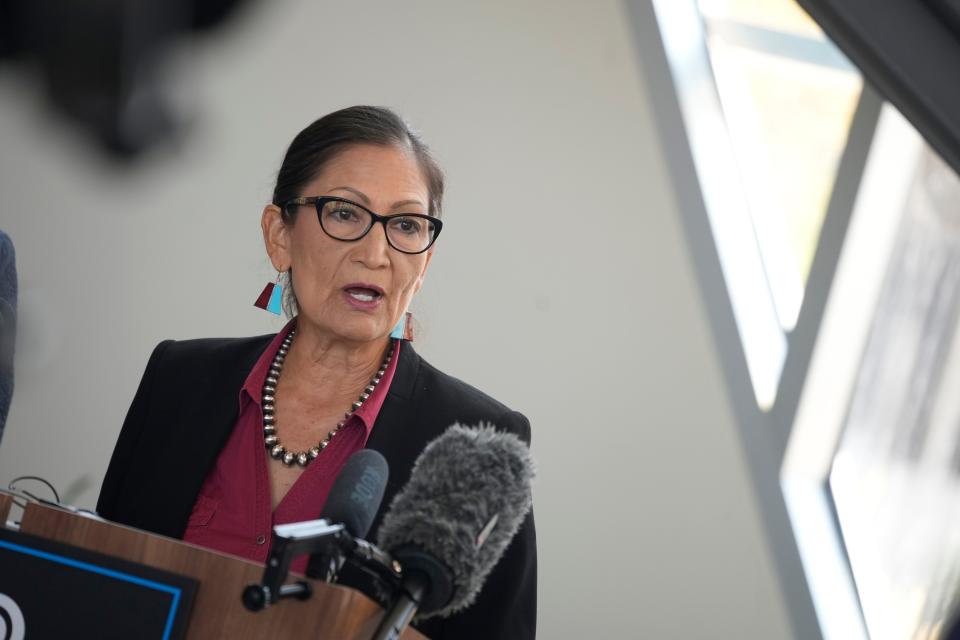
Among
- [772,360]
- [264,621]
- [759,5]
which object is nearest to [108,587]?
[264,621]

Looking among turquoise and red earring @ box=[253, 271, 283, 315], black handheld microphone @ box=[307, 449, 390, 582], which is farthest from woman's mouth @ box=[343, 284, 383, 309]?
black handheld microphone @ box=[307, 449, 390, 582]

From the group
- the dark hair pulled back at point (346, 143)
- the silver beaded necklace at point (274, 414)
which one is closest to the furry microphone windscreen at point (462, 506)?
the silver beaded necklace at point (274, 414)

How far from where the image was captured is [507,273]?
3324mm

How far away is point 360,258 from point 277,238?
23 centimetres

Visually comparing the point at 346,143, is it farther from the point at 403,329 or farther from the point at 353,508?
the point at 353,508

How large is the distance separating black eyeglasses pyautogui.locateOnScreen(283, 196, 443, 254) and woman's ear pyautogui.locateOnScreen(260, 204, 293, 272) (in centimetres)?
13

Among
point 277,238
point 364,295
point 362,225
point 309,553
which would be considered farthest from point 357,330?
point 309,553

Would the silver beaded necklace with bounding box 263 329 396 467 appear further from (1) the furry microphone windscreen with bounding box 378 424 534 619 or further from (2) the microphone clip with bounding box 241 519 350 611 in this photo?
(2) the microphone clip with bounding box 241 519 350 611

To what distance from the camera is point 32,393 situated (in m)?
3.27

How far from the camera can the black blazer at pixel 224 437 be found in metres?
1.44

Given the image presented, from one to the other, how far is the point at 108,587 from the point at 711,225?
272 cm

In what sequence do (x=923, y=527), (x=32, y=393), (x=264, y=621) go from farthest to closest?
(x=32, y=393), (x=923, y=527), (x=264, y=621)

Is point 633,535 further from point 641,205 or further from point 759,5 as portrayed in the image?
point 759,5

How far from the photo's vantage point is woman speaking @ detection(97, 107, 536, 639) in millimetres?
1460
